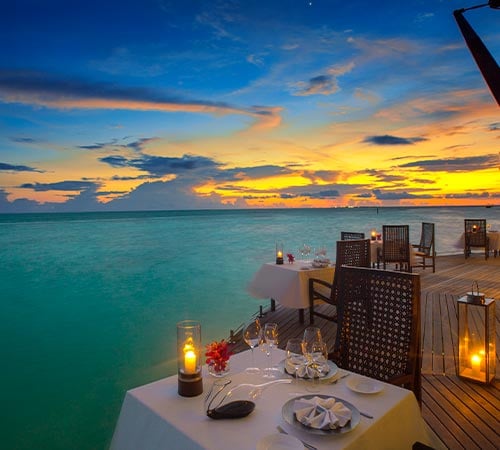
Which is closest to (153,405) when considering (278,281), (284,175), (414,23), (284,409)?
(284,409)

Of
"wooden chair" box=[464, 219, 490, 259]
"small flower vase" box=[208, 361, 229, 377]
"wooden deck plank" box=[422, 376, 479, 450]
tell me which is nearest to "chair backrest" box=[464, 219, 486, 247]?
"wooden chair" box=[464, 219, 490, 259]

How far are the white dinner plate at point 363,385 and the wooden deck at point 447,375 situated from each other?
1207 mm

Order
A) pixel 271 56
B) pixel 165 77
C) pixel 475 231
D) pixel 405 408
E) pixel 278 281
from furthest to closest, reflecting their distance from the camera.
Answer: pixel 475 231 < pixel 165 77 < pixel 271 56 < pixel 278 281 < pixel 405 408

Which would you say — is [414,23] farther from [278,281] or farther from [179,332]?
[179,332]

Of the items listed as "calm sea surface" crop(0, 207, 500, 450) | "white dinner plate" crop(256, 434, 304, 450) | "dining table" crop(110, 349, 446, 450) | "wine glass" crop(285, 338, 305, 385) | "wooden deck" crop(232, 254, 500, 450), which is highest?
"wine glass" crop(285, 338, 305, 385)

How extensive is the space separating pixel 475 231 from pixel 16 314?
11681 millimetres

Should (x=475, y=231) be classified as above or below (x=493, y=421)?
above

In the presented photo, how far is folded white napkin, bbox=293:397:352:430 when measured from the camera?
1.23 metres

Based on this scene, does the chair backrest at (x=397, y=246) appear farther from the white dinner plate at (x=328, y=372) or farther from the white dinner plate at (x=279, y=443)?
the white dinner plate at (x=279, y=443)

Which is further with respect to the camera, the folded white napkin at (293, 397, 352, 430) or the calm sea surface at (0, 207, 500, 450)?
the calm sea surface at (0, 207, 500, 450)

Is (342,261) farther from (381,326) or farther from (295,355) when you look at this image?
(295,355)

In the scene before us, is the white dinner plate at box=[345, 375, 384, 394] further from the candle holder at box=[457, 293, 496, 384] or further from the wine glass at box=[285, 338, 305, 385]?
the candle holder at box=[457, 293, 496, 384]

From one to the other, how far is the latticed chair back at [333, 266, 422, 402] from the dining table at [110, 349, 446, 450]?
393mm

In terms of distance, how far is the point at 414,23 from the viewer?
21.5ft
